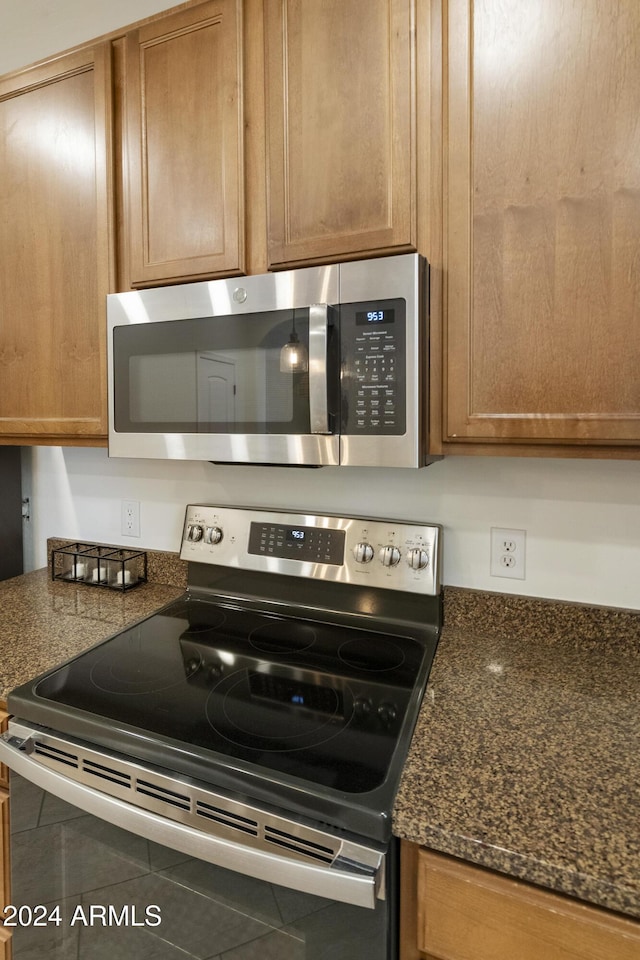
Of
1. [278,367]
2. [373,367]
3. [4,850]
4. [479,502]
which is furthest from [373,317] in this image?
[4,850]

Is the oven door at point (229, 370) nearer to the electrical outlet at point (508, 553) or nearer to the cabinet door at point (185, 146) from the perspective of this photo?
the cabinet door at point (185, 146)

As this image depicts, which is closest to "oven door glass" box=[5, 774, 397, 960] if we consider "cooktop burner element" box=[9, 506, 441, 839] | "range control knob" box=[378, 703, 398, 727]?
"cooktop burner element" box=[9, 506, 441, 839]

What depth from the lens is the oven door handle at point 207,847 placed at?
2.27ft

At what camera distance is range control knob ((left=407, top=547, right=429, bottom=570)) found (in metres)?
1.26

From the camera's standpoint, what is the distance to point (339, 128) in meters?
1.05

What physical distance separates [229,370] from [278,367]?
0.39 ft

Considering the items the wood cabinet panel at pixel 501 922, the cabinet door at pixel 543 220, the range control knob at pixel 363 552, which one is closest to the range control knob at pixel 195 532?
the range control knob at pixel 363 552

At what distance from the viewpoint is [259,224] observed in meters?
1.14

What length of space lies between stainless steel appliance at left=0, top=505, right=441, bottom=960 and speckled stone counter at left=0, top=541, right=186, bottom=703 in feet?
0.20

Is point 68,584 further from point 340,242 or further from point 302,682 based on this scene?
point 340,242

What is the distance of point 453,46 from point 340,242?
38 cm

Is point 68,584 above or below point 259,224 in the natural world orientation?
below

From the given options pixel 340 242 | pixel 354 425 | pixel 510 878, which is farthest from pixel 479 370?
pixel 510 878

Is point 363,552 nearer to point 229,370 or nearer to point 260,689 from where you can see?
point 260,689
